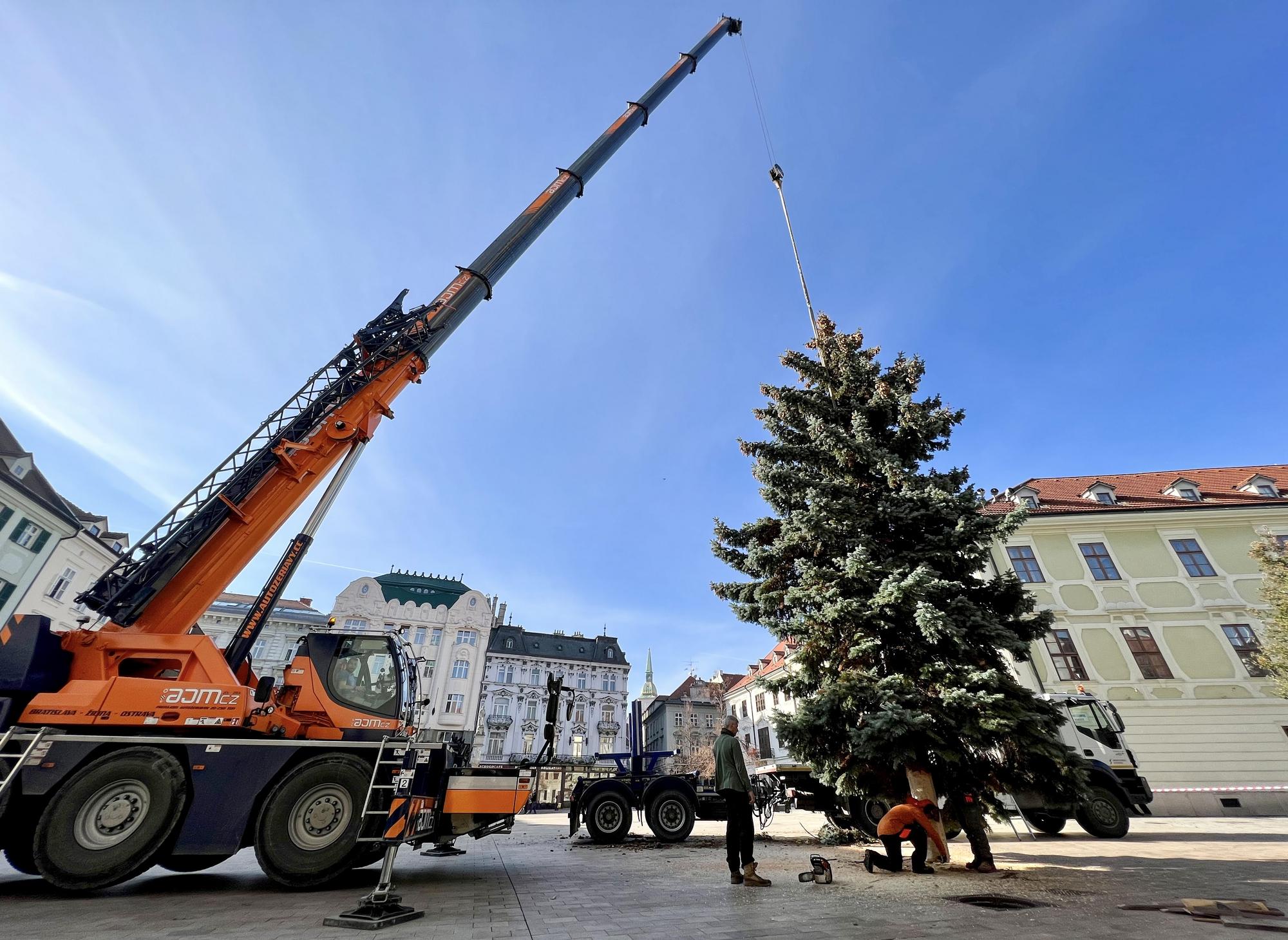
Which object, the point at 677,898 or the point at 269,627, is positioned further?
the point at 269,627

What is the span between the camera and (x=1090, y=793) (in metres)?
9.46

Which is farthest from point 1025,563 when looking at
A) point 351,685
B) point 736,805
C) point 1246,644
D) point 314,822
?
point 314,822

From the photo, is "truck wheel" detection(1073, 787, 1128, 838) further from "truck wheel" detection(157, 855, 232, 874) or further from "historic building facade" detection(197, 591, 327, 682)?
"historic building facade" detection(197, 591, 327, 682)

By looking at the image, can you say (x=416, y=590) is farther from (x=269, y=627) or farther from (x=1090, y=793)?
(x=1090, y=793)

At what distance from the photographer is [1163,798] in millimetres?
16156

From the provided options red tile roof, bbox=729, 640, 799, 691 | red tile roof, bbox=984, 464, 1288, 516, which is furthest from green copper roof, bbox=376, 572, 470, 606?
red tile roof, bbox=984, 464, 1288, 516

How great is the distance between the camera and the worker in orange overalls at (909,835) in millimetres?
6805

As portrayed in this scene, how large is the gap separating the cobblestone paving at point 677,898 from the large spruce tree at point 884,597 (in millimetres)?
1397

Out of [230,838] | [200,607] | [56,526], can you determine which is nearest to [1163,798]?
[230,838]

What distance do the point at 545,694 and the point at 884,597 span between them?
45891 mm

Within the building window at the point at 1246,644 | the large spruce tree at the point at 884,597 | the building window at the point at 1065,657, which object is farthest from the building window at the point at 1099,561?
the large spruce tree at the point at 884,597

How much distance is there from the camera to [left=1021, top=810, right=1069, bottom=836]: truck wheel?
439 inches

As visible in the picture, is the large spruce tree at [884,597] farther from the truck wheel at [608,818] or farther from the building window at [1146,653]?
the building window at [1146,653]

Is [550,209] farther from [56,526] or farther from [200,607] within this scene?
[56,526]
